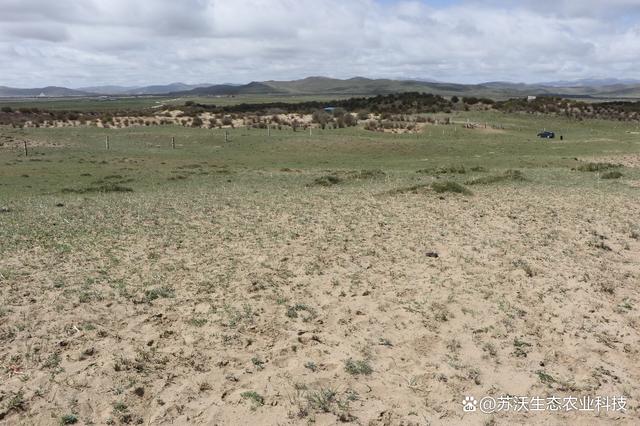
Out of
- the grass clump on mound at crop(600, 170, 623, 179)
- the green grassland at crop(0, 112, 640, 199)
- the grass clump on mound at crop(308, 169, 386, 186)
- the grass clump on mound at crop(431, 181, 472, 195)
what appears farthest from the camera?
the green grassland at crop(0, 112, 640, 199)

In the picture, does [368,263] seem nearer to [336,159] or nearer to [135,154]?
[336,159]

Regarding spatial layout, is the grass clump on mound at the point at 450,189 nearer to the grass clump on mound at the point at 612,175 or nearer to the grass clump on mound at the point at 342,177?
the grass clump on mound at the point at 342,177

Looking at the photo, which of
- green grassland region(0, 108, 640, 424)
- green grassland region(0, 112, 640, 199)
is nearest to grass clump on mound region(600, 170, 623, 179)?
green grassland region(0, 112, 640, 199)

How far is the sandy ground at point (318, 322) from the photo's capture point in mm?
5727

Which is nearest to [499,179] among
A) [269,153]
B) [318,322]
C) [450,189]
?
[450,189]

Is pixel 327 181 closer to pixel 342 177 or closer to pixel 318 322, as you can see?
pixel 342 177

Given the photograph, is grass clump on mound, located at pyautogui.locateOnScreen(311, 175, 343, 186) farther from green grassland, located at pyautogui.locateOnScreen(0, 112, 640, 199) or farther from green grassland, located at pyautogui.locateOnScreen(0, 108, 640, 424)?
green grassland, located at pyautogui.locateOnScreen(0, 108, 640, 424)

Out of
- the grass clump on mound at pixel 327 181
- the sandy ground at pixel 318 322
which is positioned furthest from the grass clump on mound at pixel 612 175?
the grass clump on mound at pixel 327 181

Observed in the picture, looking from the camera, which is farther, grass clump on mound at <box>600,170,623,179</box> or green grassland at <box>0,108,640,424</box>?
grass clump on mound at <box>600,170,623,179</box>

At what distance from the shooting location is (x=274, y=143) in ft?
131

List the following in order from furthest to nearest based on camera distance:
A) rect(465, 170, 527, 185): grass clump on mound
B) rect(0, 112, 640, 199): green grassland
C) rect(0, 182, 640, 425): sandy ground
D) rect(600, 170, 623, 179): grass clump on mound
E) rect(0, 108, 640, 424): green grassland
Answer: rect(0, 112, 640, 199): green grassland < rect(600, 170, 623, 179): grass clump on mound < rect(465, 170, 527, 185): grass clump on mound < rect(0, 108, 640, 424): green grassland < rect(0, 182, 640, 425): sandy ground

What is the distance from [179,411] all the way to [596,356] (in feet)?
16.6

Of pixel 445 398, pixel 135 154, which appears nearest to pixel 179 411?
pixel 445 398

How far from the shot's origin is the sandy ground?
5.73 metres
